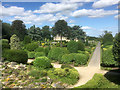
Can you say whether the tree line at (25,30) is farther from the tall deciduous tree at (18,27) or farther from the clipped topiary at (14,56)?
the clipped topiary at (14,56)

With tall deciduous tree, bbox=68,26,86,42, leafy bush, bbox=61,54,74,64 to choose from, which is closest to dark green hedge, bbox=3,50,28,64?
leafy bush, bbox=61,54,74,64

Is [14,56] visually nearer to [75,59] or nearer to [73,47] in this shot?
[75,59]

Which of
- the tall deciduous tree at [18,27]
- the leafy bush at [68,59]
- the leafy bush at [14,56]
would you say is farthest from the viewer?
the tall deciduous tree at [18,27]

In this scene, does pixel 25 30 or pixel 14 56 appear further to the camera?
pixel 25 30

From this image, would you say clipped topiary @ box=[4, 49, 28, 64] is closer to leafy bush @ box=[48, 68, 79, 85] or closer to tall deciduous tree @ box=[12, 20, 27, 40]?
leafy bush @ box=[48, 68, 79, 85]

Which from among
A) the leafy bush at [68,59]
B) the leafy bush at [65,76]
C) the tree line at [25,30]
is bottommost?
the leafy bush at [65,76]

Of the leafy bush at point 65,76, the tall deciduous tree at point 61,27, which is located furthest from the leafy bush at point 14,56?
the tall deciduous tree at point 61,27

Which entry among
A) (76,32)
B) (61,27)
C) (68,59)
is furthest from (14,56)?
(76,32)

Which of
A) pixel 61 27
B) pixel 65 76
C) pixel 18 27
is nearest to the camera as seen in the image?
pixel 65 76

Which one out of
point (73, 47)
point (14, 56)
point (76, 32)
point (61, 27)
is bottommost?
point (14, 56)

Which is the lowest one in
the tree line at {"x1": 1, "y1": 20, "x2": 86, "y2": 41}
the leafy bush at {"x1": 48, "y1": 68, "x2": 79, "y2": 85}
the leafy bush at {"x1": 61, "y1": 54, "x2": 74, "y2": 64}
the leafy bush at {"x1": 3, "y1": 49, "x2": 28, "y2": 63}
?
the leafy bush at {"x1": 48, "y1": 68, "x2": 79, "y2": 85}

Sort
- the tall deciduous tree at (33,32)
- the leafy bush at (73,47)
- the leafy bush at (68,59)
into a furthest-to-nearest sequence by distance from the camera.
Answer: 1. the tall deciduous tree at (33,32)
2. the leafy bush at (73,47)
3. the leafy bush at (68,59)

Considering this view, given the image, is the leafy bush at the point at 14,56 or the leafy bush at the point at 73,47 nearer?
the leafy bush at the point at 14,56

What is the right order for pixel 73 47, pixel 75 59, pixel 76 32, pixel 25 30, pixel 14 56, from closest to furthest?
pixel 14 56
pixel 75 59
pixel 73 47
pixel 25 30
pixel 76 32
